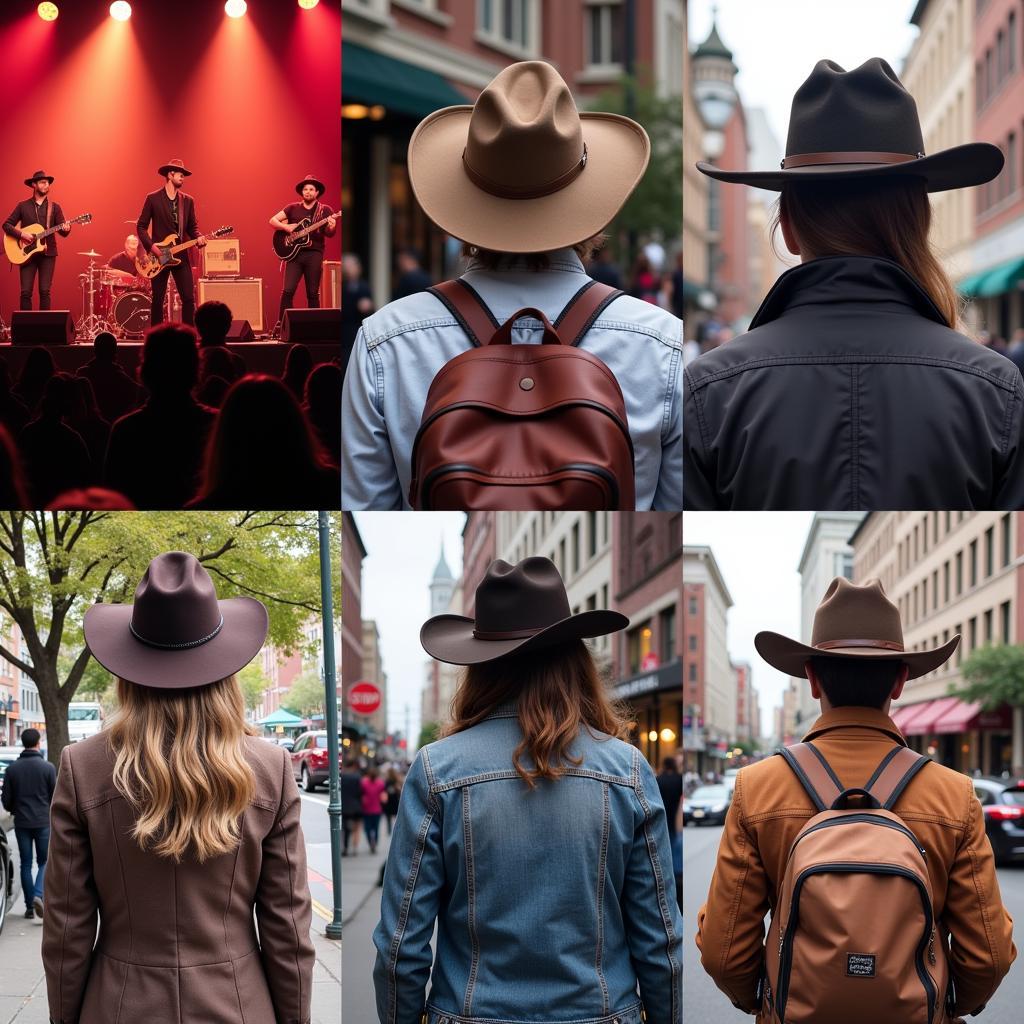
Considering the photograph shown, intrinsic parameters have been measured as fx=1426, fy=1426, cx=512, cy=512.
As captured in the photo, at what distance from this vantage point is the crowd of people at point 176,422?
547 cm

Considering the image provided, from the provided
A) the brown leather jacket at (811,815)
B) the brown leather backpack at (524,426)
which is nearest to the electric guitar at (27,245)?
the brown leather backpack at (524,426)

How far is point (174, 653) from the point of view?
369 centimetres

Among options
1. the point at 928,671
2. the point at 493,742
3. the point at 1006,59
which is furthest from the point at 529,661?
the point at 1006,59

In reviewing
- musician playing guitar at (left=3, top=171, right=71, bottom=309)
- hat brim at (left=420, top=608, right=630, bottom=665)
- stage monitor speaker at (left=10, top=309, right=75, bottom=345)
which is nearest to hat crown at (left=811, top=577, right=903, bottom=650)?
hat brim at (left=420, top=608, right=630, bottom=665)

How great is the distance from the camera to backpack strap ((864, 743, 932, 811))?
130 inches

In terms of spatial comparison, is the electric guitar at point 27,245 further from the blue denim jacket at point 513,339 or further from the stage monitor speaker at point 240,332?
the blue denim jacket at point 513,339

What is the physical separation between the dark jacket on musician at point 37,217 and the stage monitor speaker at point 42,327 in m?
0.25

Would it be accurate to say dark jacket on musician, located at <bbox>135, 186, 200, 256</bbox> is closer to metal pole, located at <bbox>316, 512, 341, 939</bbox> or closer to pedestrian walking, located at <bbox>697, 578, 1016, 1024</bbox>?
metal pole, located at <bbox>316, 512, 341, 939</bbox>

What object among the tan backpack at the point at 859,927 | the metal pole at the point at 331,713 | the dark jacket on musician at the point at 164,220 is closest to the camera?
the tan backpack at the point at 859,927

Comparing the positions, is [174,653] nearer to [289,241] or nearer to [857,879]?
[857,879]

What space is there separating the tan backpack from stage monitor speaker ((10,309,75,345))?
3707mm

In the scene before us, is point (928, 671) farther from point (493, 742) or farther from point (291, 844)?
point (291, 844)

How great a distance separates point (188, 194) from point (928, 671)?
11.2 feet

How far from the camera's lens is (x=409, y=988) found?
3232 mm
